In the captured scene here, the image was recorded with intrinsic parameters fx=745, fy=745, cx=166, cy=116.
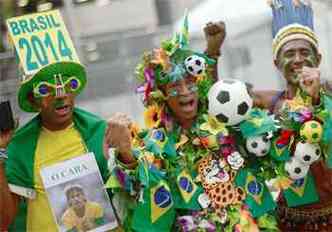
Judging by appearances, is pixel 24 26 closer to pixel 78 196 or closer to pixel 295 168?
pixel 78 196

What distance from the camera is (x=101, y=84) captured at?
7719mm

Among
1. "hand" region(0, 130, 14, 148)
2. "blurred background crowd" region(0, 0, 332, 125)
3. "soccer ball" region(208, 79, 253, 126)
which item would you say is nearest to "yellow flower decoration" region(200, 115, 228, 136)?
"soccer ball" region(208, 79, 253, 126)

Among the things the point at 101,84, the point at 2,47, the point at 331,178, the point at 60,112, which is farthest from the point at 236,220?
the point at 101,84

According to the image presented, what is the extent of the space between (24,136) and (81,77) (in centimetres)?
40

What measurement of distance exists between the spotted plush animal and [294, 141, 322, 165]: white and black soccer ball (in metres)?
0.32

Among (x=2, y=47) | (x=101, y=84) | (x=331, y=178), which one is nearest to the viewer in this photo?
(x=331, y=178)

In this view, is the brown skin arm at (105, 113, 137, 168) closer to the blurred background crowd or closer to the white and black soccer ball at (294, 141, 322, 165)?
the white and black soccer ball at (294, 141, 322, 165)

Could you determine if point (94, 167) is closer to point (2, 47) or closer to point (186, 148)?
point (186, 148)

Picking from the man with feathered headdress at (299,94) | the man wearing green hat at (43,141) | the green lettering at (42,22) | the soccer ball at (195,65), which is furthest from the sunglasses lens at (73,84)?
the man with feathered headdress at (299,94)

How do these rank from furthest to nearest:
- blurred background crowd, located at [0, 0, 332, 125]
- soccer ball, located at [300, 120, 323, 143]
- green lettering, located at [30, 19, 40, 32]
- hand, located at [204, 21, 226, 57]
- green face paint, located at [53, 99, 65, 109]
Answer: blurred background crowd, located at [0, 0, 332, 125] → hand, located at [204, 21, 226, 57] → green lettering, located at [30, 19, 40, 32] → green face paint, located at [53, 99, 65, 109] → soccer ball, located at [300, 120, 323, 143]

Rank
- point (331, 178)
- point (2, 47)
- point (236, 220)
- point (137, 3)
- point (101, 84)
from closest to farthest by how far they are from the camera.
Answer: point (236, 220)
point (331, 178)
point (2, 47)
point (101, 84)
point (137, 3)

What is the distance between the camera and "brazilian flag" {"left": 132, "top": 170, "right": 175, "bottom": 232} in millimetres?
3490

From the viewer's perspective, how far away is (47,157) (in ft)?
11.7

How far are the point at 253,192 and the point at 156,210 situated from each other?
18.6 inches
